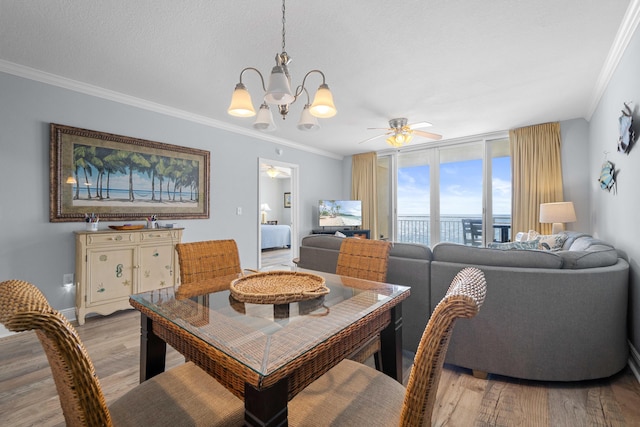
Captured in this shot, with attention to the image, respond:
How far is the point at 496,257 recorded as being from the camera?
6.37 feet

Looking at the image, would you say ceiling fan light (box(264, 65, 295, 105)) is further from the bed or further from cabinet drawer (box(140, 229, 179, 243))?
the bed

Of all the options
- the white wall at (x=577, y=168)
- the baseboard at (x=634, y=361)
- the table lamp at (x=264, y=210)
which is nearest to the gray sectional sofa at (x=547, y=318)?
the baseboard at (x=634, y=361)

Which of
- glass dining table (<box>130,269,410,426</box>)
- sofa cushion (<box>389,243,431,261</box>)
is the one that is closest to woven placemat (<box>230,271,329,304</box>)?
glass dining table (<box>130,269,410,426</box>)

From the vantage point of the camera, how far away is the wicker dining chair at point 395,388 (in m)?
0.65

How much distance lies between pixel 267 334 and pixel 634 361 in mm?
2585

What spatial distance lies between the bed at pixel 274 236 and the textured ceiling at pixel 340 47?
14.5ft

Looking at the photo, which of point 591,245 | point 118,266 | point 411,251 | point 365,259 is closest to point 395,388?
point 365,259

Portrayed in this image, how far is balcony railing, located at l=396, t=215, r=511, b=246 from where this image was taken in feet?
18.7

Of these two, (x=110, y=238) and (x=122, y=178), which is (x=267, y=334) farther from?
(x=122, y=178)

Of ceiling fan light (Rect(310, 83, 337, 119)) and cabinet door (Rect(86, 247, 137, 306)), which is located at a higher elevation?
ceiling fan light (Rect(310, 83, 337, 119))

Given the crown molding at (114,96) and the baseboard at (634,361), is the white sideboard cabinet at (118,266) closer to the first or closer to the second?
the crown molding at (114,96)

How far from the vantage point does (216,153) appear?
427 centimetres

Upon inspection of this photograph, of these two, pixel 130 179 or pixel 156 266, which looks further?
pixel 130 179

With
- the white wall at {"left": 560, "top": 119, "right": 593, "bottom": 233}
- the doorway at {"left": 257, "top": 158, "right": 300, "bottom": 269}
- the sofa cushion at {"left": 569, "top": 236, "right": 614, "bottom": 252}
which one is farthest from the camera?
the doorway at {"left": 257, "top": 158, "right": 300, "bottom": 269}
